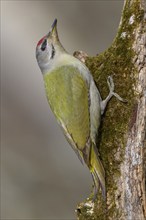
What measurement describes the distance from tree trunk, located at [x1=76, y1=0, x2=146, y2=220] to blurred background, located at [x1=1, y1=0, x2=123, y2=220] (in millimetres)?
→ 5040

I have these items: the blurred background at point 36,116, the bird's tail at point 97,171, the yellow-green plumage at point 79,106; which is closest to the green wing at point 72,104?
the yellow-green plumage at point 79,106

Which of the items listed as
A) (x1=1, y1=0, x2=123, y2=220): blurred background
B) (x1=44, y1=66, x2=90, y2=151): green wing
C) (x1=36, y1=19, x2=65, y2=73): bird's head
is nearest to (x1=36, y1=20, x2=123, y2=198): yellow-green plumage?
(x1=44, y1=66, x2=90, y2=151): green wing

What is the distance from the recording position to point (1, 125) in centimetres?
1141

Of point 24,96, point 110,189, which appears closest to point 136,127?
point 110,189

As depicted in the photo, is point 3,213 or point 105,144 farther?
point 3,213

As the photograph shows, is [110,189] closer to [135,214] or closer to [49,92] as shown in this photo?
[135,214]

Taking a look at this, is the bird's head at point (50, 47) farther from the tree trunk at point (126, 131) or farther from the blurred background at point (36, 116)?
the blurred background at point (36, 116)

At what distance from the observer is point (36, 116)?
11.3 meters

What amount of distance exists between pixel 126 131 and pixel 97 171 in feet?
1.72

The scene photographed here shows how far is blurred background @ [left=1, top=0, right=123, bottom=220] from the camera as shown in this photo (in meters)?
10.7

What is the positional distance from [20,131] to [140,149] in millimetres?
6139

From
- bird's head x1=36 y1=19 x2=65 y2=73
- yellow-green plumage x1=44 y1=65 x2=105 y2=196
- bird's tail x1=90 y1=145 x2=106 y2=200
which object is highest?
bird's head x1=36 y1=19 x2=65 y2=73

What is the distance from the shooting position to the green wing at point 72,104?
5851 mm

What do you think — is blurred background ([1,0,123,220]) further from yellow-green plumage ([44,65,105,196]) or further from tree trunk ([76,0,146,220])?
tree trunk ([76,0,146,220])
